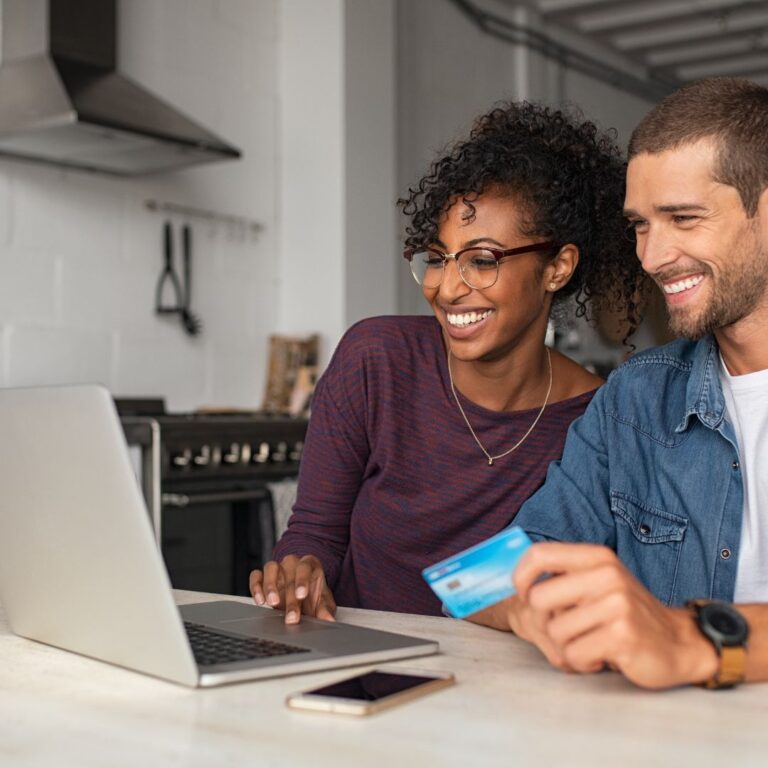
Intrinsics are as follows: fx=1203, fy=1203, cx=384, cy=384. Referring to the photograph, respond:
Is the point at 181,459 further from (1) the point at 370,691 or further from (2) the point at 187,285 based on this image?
(1) the point at 370,691

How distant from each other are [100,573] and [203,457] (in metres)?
2.33

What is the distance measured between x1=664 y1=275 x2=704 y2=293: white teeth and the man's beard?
0.01 meters

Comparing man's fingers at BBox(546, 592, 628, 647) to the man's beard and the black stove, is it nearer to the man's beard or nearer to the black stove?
the man's beard

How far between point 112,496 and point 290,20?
3.74 m

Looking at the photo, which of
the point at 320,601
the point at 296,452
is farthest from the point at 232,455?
the point at 320,601

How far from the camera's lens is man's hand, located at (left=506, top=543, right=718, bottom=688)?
0.98 m

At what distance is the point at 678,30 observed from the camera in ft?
19.6

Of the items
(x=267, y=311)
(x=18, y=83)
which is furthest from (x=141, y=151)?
(x=267, y=311)

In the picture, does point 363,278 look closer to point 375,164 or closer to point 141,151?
point 375,164

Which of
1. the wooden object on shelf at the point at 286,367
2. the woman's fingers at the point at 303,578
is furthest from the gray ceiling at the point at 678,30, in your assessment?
the woman's fingers at the point at 303,578

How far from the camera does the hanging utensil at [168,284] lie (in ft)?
12.8

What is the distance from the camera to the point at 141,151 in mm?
3529

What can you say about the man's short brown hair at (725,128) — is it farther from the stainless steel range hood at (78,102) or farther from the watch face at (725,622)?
the stainless steel range hood at (78,102)

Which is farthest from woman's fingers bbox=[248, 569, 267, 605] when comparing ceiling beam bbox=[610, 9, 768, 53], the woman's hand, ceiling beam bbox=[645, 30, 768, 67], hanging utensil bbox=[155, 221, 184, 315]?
ceiling beam bbox=[645, 30, 768, 67]
